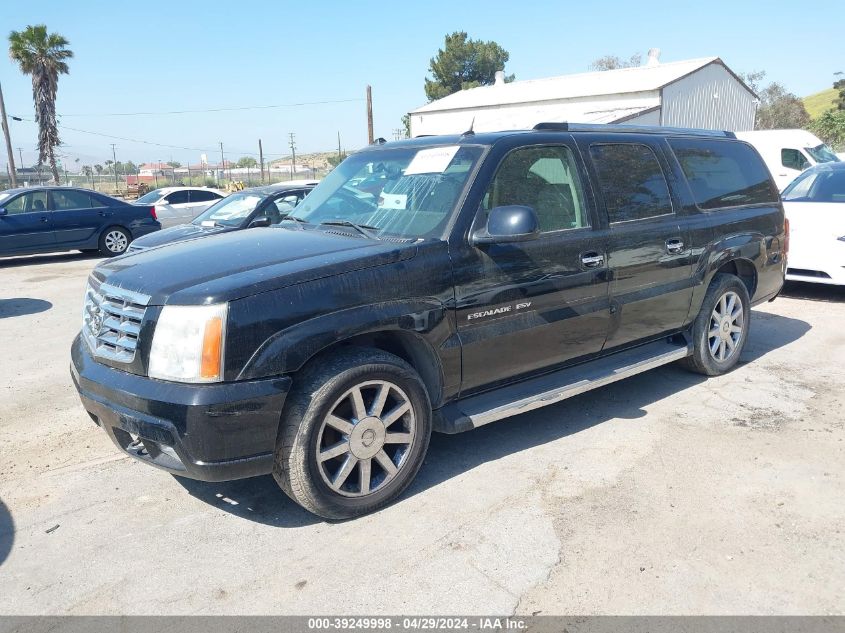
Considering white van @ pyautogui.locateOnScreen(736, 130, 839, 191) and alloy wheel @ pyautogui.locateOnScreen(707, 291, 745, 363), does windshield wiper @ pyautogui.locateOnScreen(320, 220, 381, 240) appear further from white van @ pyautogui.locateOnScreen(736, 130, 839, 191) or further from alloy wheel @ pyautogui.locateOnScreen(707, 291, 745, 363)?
white van @ pyautogui.locateOnScreen(736, 130, 839, 191)

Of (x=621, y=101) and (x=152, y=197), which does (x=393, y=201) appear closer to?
(x=152, y=197)

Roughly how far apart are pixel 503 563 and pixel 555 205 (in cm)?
218

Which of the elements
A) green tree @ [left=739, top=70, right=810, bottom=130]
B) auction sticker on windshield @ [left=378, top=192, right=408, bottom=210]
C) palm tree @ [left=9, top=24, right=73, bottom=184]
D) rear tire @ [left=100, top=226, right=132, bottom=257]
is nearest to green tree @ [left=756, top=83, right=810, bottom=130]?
green tree @ [left=739, top=70, right=810, bottom=130]

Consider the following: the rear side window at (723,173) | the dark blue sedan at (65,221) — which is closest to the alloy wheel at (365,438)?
the rear side window at (723,173)

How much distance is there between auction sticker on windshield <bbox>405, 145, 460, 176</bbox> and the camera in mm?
4137

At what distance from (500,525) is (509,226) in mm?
1532

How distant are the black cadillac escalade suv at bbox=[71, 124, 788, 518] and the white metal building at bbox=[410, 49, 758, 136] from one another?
69.0ft

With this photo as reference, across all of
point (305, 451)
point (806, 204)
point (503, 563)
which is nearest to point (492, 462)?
point (503, 563)

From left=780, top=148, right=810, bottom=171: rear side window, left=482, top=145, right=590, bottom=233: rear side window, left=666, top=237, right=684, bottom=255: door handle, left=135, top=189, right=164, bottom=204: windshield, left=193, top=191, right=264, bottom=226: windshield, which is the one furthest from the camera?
left=780, top=148, right=810, bottom=171: rear side window

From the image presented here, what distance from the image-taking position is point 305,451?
128 inches

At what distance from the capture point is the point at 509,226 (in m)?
3.70

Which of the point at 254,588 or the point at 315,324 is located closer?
the point at 254,588

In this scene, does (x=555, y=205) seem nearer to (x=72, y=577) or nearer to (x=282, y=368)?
(x=282, y=368)

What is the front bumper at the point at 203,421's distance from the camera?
303 centimetres
